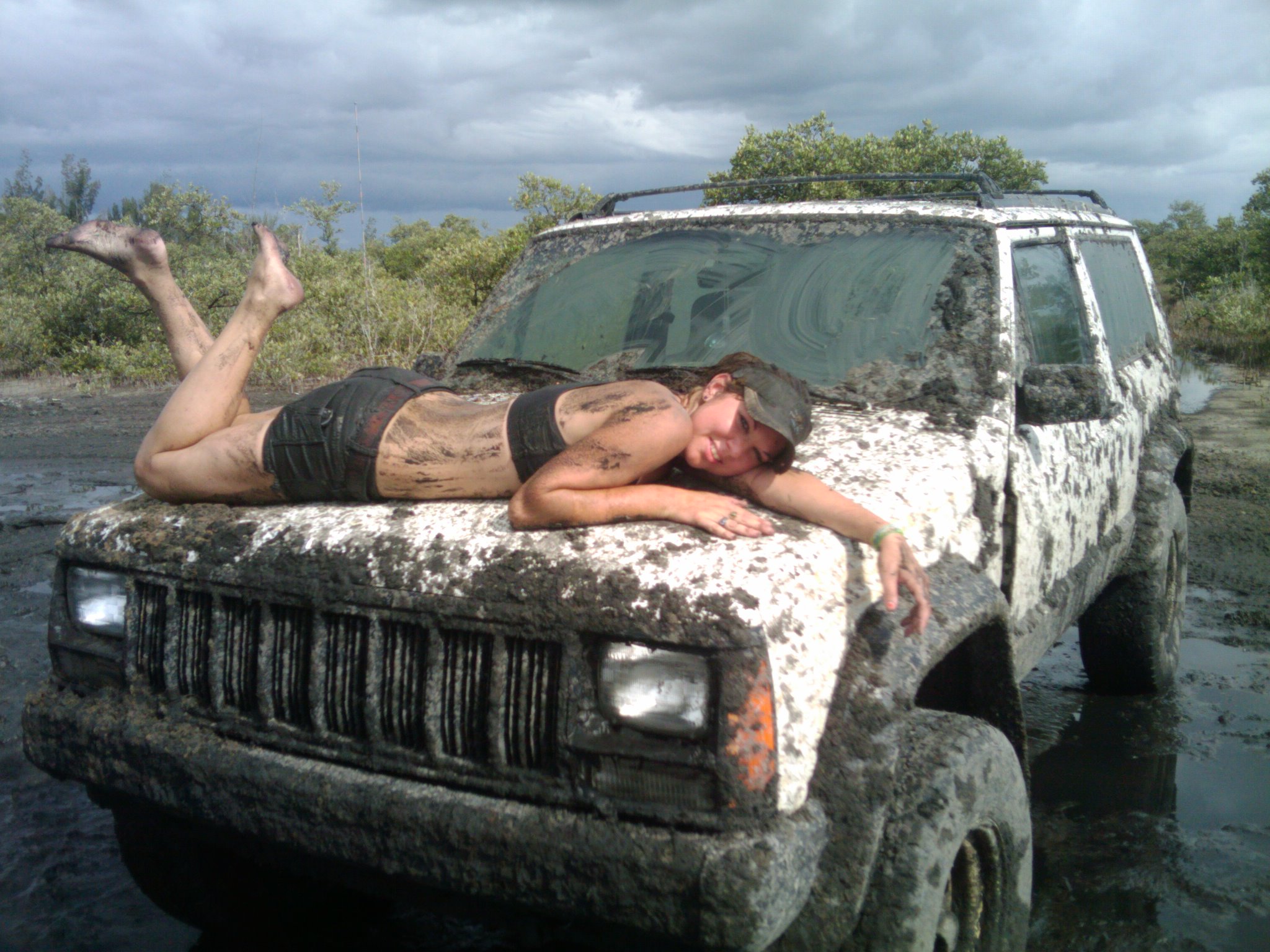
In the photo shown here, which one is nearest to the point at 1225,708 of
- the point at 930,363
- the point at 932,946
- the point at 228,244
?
the point at 930,363

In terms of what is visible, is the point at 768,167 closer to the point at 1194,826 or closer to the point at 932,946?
the point at 1194,826

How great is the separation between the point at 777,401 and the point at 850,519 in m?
0.36

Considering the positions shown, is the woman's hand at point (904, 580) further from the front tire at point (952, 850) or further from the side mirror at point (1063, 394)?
the side mirror at point (1063, 394)

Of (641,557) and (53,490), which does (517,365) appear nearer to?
(641,557)

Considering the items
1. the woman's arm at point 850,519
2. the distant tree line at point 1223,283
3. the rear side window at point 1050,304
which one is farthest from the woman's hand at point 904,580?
the distant tree line at point 1223,283

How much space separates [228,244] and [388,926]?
23.4 meters

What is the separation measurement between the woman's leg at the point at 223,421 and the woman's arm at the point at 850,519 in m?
1.28

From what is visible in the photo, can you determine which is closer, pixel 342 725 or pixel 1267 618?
pixel 342 725

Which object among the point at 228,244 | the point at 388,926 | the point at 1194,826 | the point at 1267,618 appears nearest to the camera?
the point at 388,926

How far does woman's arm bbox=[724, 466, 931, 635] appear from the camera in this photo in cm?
224

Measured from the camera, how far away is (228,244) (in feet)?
77.8

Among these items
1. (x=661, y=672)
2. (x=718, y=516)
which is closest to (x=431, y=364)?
(x=718, y=516)

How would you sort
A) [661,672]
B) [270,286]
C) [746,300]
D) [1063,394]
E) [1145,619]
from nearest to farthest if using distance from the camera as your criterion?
[661,672]
[1063,394]
[270,286]
[746,300]
[1145,619]

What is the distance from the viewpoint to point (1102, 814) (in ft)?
11.9
